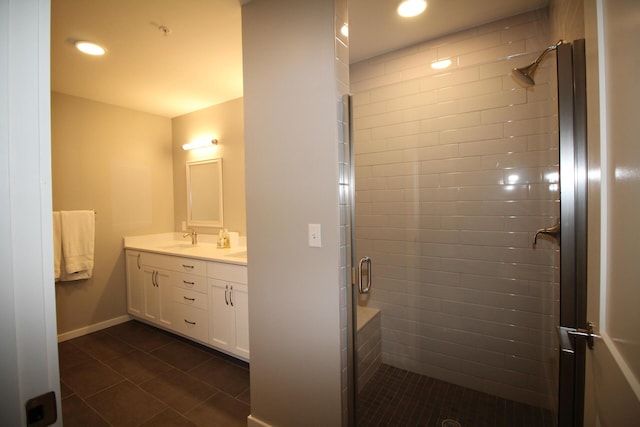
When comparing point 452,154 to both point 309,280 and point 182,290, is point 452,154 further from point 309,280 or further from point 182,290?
point 182,290

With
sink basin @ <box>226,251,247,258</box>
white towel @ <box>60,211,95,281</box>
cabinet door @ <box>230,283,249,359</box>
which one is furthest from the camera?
white towel @ <box>60,211,95,281</box>

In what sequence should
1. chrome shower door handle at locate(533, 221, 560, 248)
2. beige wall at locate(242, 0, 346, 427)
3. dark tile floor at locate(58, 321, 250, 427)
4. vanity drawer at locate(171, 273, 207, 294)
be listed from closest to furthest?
1. beige wall at locate(242, 0, 346, 427)
2. chrome shower door handle at locate(533, 221, 560, 248)
3. dark tile floor at locate(58, 321, 250, 427)
4. vanity drawer at locate(171, 273, 207, 294)

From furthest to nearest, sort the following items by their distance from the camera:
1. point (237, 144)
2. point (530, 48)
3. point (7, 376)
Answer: point (237, 144)
point (530, 48)
point (7, 376)

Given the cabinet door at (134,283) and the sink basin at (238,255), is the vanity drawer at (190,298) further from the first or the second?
the cabinet door at (134,283)

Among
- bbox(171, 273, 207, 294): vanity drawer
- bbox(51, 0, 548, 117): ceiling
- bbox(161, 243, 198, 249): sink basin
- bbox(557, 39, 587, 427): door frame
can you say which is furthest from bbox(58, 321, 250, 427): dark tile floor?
bbox(51, 0, 548, 117): ceiling

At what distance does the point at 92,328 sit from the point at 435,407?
358 cm

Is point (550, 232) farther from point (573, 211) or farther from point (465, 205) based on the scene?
point (573, 211)

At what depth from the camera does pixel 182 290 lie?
8.91 ft

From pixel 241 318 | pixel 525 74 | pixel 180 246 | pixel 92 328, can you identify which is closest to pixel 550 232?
pixel 525 74

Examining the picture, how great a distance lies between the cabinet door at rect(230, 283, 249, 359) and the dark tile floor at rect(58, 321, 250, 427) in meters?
0.22

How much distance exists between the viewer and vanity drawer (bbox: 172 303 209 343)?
8.34ft

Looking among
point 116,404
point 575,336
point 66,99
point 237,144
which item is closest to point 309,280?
point 575,336

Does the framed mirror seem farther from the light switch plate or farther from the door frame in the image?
the door frame

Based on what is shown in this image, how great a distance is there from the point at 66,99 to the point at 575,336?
441cm
